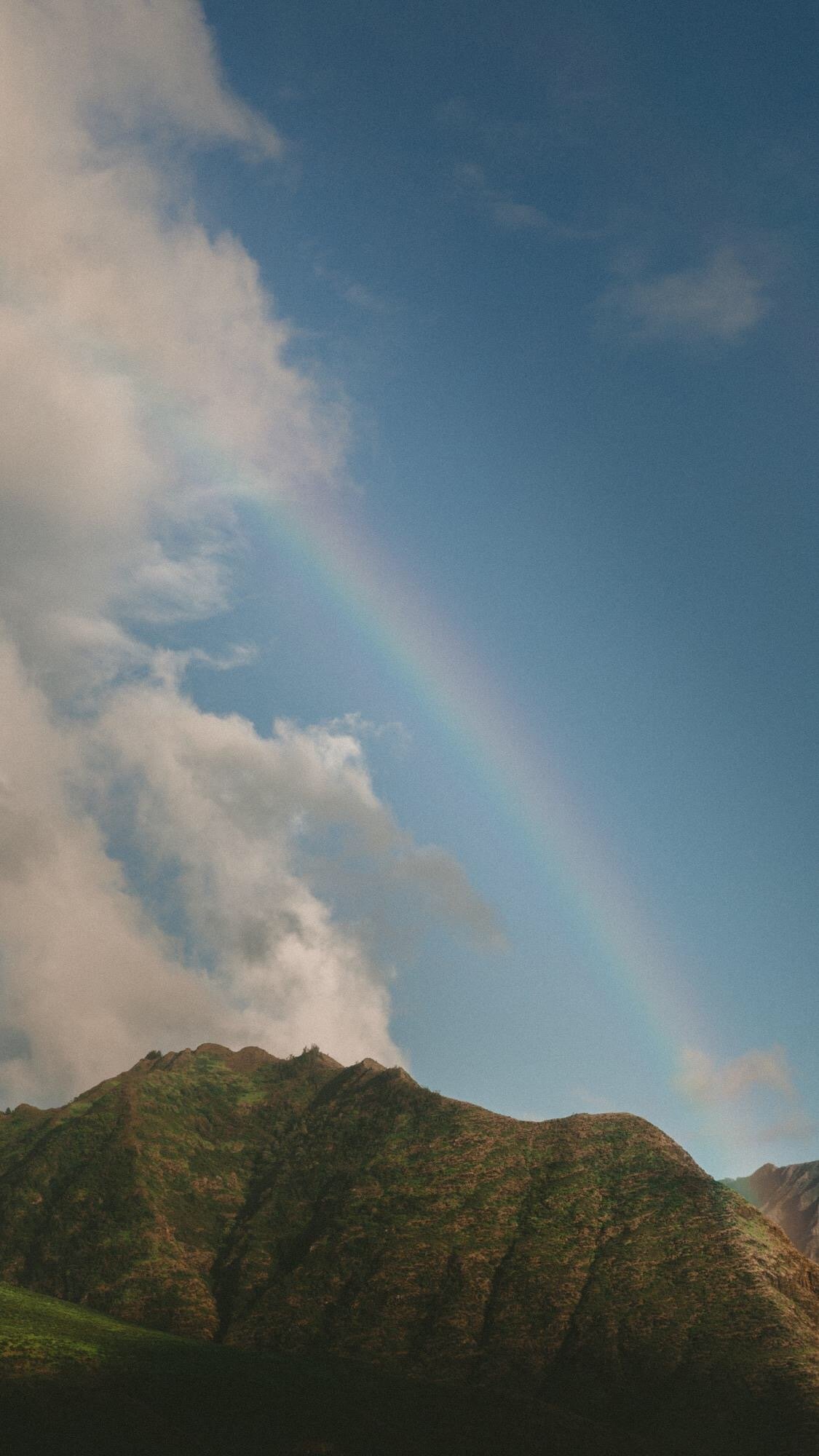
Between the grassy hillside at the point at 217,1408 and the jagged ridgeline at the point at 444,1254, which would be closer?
the grassy hillside at the point at 217,1408

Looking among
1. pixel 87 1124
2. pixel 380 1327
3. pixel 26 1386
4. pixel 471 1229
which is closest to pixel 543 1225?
pixel 471 1229

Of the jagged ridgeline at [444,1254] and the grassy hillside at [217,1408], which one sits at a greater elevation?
the jagged ridgeline at [444,1254]

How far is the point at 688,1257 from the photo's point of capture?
9262 cm

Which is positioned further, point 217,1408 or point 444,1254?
point 444,1254

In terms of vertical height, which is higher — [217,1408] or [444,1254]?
[444,1254]

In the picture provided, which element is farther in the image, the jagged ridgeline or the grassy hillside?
the jagged ridgeline

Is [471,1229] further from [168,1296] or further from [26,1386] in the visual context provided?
[26,1386]

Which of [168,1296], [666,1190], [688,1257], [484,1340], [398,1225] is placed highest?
[666,1190]

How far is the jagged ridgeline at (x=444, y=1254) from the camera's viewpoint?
77812 mm

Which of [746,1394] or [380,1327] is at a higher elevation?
[746,1394]

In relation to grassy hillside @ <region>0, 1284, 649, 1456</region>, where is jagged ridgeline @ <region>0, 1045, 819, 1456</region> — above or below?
above

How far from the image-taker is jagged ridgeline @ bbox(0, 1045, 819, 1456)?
77.8 meters

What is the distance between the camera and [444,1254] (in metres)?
100

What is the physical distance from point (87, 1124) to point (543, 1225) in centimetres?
7359
